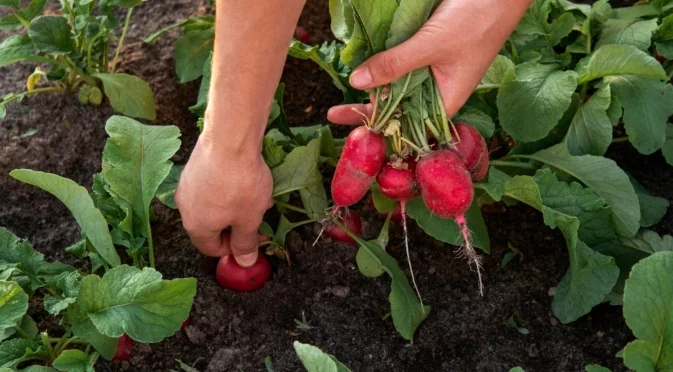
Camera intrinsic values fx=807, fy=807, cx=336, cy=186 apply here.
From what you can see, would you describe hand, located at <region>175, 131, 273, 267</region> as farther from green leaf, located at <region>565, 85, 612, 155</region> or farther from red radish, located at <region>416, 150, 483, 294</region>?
green leaf, located at <region>565, 85, 612, 155</region>

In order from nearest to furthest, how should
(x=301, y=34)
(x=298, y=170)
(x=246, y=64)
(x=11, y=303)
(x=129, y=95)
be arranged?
(x=246, y=64) < (x=11, y=303) < (x=298, y=170) < (x=129, y=95) < (x=301, y=34)

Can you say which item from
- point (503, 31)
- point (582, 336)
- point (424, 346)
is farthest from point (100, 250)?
point (582, 336)

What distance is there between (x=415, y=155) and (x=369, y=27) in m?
0.29

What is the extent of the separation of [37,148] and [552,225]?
1.41 metres

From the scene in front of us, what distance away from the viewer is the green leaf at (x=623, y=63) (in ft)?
6.05

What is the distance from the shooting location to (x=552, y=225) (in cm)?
175

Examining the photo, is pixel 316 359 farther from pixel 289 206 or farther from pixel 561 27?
pixel 561 27

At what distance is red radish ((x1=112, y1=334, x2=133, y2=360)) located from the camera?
182cm

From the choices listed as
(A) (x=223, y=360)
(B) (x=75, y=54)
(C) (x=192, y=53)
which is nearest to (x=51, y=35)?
(B) (x=75, y=54)

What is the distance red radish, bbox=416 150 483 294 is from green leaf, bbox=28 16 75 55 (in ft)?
3.40

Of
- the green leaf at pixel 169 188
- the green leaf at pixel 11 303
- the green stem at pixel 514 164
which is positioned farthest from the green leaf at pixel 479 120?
the green leaf at pixel 11 303

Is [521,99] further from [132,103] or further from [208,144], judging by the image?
[132,103]

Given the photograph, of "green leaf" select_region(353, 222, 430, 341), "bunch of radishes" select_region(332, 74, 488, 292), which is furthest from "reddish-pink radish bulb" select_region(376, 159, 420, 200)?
"green leaf" select_region(353, 222, 430, 341)

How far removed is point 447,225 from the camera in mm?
1887
